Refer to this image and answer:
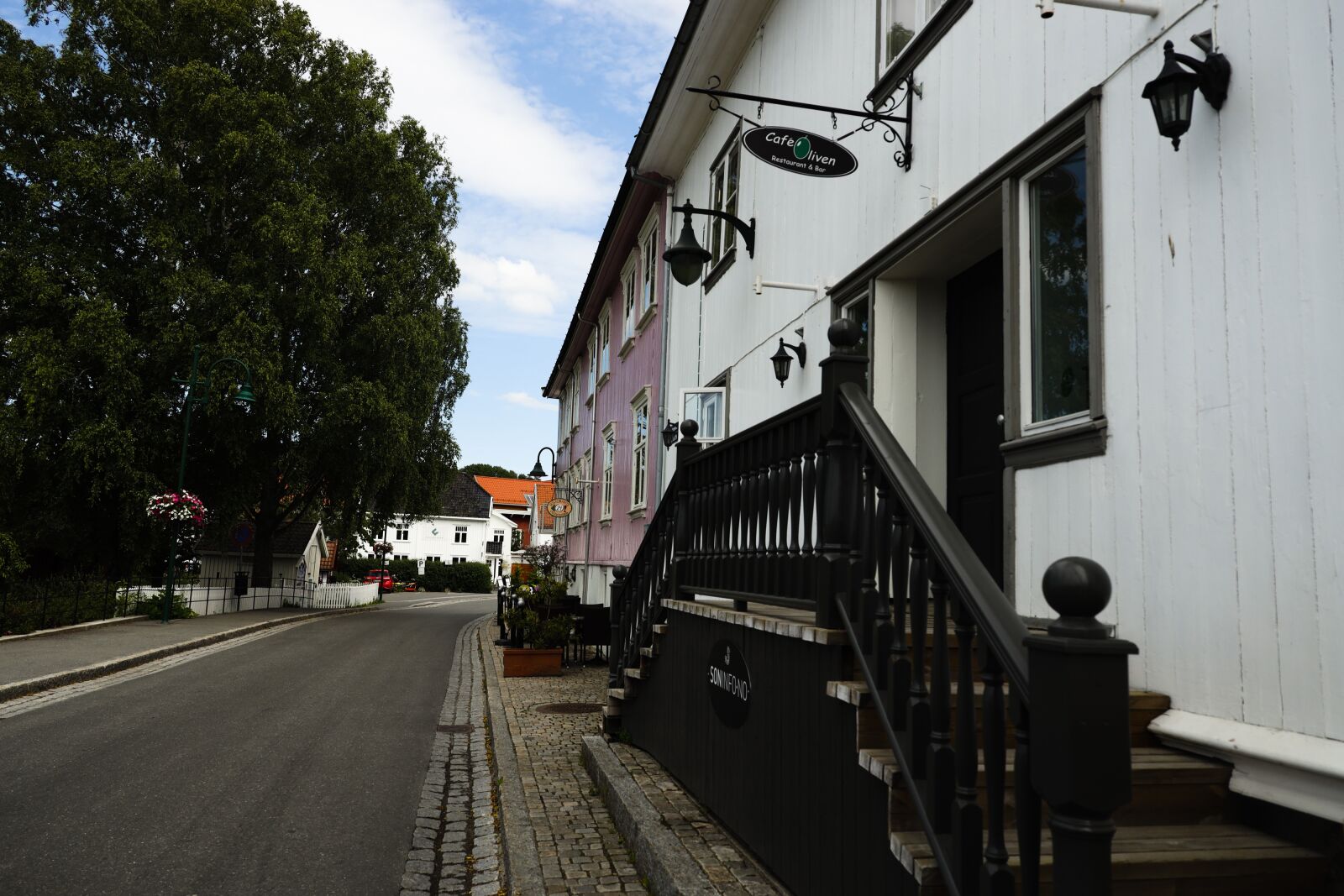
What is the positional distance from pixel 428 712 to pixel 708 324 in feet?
17.9

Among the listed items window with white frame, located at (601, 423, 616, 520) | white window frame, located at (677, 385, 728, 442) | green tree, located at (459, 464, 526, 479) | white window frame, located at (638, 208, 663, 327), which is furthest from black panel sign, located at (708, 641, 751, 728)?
green tree, located at (459, 464, 526, 479)

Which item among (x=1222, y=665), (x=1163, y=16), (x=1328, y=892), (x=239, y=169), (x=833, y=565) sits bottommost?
(x=1328, y=892)

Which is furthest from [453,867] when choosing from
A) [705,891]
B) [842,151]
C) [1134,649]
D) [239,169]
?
[239,169]

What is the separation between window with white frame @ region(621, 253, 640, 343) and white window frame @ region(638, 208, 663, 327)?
49cm

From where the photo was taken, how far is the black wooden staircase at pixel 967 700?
2.01m

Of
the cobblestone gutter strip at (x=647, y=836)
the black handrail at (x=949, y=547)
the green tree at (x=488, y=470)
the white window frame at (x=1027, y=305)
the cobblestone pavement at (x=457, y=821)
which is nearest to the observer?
the black handrail at (x=949, y=547)

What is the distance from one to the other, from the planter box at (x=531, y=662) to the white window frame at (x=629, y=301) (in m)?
5.93

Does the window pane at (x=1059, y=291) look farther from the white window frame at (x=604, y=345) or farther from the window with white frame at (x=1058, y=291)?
the white window frame at (x=604, y=345)

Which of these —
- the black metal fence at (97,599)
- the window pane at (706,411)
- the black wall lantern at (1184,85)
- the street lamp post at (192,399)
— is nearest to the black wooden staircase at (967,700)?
the black wall lantern at (1184,85)

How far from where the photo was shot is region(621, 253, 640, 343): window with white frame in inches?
675

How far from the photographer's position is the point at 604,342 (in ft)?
72.1

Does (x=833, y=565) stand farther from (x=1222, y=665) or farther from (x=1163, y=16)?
(x=1163, y=16)

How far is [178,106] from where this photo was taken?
25.0 meters

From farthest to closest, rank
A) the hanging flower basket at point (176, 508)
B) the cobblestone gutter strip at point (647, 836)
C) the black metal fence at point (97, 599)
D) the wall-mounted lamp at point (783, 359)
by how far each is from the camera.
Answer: the hanging flower basket at point (176, 508) → the black metal fence at point (97, 599) → the wall-mounted lamp at point (783, 359) → the cobblestone gutter strip at point (647, 836)
